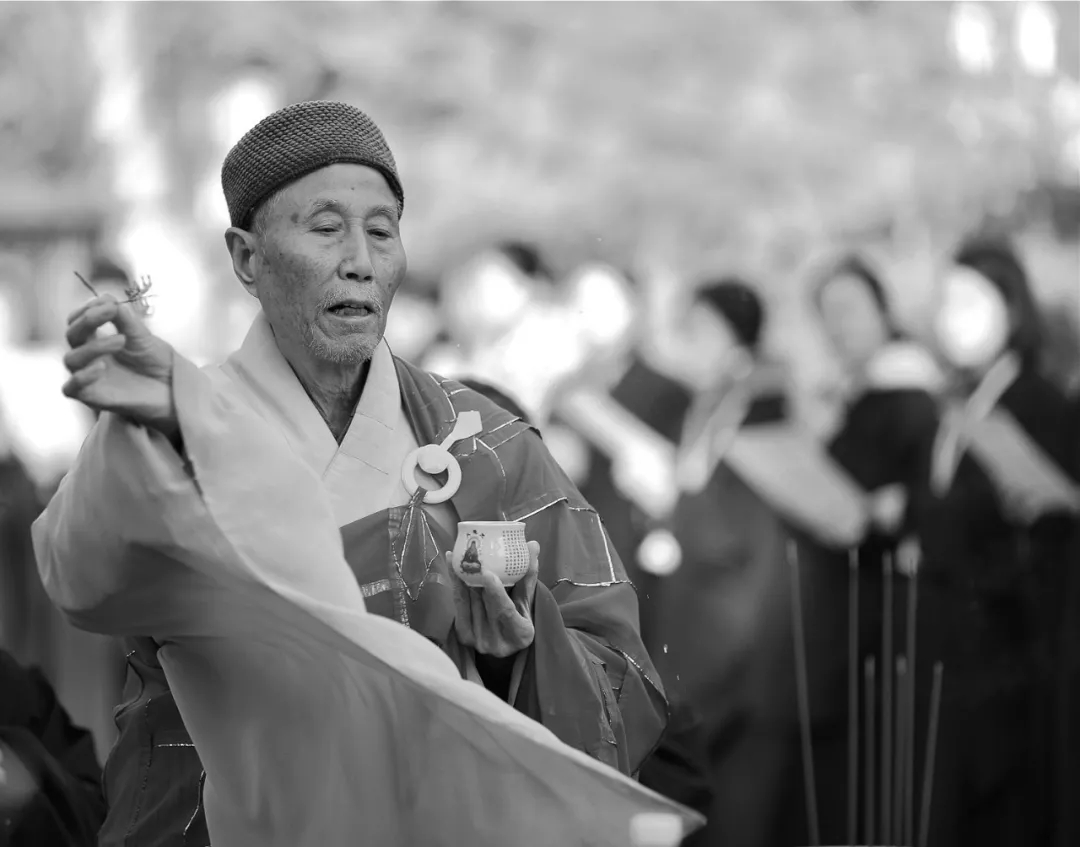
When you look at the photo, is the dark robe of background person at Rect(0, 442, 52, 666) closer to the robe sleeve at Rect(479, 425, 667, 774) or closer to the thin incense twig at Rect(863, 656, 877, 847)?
the thin incense twig at Rect(863, 656, 877, 847)

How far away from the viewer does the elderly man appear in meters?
1.92

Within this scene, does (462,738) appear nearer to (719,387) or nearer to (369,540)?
(369,540)

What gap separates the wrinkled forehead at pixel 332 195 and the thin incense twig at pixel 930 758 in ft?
11.4

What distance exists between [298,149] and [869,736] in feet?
11.7

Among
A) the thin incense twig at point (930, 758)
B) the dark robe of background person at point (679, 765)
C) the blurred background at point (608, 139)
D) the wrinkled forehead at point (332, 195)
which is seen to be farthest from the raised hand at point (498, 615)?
the thin incense twig at point (930, 758)

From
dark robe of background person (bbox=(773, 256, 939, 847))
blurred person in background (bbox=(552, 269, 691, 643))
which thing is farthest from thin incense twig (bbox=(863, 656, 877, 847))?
blurred person in background (bbox=(552, 269, 691, 643))

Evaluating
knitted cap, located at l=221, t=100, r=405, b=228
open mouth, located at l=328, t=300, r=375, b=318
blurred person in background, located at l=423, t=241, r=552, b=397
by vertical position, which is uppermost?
blurred person in background, located at l=423, t=241, r=552, b=397

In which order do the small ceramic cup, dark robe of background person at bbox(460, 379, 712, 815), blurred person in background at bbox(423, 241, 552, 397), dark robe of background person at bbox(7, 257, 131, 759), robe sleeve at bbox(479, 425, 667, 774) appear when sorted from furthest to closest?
blurred person in background at bbox(423, 241, 552, 397)
dark robe of background person at bbox(7, 257, 131, 759)
dark robe of background person at bbox(460, 379, 712, 815)
robe sleeve at bbox(479, 425, 667, 774)
the small ceramic cup

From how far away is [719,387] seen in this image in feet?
17.4

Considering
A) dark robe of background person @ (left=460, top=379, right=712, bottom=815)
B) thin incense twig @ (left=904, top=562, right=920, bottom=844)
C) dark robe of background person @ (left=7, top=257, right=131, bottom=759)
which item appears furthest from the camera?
thin incense twig @ (left=904, top=562, right=920, bottom=844)

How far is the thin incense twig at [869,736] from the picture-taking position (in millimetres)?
4969

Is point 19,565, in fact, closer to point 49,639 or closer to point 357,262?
point 49,639

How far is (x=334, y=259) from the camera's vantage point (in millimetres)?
1992

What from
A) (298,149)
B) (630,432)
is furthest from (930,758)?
(298,149)
